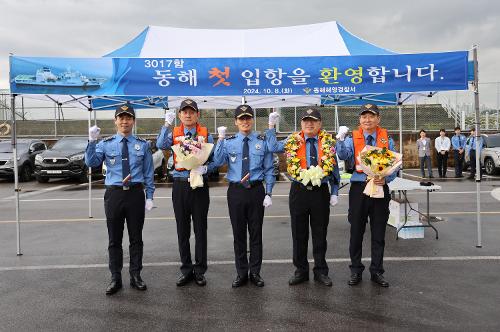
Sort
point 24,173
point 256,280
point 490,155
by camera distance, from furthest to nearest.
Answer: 1. point 24,173
2. point 490,155
3. point 256,280

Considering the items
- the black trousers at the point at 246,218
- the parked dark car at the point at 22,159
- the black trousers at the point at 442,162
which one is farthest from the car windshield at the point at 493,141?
the parked dark car at the point at 22,159

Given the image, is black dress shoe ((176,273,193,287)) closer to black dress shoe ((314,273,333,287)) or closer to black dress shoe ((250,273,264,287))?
black dress shoe ((250,273,264,287))

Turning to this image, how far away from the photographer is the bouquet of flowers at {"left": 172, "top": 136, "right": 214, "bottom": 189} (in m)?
4.84

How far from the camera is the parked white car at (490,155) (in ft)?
57.2

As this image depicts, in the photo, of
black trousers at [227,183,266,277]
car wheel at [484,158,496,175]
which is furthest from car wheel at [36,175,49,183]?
car wheel at [484,158,496,175]

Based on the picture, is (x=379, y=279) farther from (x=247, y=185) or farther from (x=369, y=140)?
(x=247, y=185)

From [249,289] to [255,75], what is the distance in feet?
10.5

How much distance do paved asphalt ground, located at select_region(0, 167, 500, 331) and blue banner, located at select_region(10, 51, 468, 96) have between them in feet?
7.98

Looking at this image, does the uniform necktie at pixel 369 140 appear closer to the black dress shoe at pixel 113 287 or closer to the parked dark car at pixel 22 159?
the black dress shoe at pixel 113 287

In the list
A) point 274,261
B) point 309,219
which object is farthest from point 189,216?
point 274,261

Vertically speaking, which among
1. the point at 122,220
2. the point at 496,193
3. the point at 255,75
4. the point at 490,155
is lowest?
the point at 496,193

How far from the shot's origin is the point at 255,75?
→ 6.55 m

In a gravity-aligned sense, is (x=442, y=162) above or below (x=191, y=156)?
below

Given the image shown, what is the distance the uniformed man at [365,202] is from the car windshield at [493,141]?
15.7 meters
